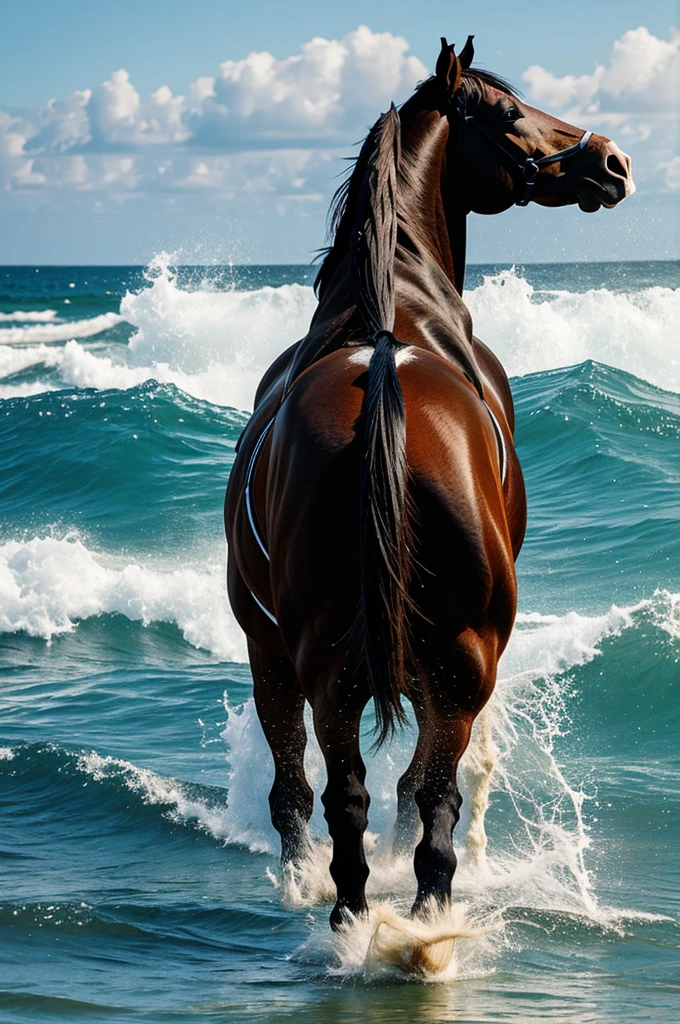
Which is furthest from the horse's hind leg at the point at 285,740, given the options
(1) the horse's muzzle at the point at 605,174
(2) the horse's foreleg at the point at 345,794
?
(1) the horse's muzzle at the point at 605,174

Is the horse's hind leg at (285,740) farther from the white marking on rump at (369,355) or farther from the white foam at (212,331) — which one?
the white foam at (212,331)

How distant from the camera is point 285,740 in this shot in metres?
Result: 4.08

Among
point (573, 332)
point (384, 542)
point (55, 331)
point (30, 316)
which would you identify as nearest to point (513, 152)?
point (384, 542)

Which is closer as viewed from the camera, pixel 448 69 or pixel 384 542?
pixel 384 542

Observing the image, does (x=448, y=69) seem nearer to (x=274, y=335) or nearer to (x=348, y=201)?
(x=348, y=201)

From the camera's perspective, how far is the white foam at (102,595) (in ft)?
29.5

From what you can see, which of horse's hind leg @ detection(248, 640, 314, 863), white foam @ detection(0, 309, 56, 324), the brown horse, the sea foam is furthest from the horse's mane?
white foam @ detection(0, 309, 56, 324)

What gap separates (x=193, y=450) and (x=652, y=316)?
1070 cm

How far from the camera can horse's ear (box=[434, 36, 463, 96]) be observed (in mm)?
3900

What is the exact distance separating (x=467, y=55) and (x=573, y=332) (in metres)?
17.2

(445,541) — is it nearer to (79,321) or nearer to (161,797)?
(161,797)

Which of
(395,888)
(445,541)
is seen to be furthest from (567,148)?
(395,888)

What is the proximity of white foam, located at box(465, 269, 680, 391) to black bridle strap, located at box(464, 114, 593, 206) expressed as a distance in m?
15.4

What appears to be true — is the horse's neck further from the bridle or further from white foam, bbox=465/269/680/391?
white foam, bbox=465/269/680/391
